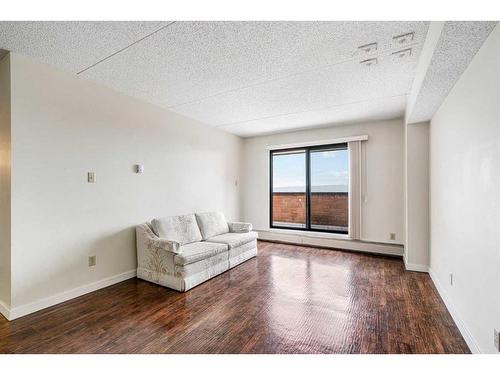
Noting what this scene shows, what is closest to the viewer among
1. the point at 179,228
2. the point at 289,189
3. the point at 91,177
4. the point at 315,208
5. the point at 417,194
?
the point at 91,177

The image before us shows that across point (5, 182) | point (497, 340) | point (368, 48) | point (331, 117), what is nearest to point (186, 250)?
point (5, 182)

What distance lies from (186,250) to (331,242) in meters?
3.00

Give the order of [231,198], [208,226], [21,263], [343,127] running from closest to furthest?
[21,263] < [208,226] < [343,127] < [231,198]

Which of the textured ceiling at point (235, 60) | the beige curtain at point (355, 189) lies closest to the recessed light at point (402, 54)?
the textured ceiling at point (235, 60)

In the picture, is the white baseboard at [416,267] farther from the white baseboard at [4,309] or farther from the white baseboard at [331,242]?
the white baseboard at [4,309]

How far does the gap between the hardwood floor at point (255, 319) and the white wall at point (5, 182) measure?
428mm

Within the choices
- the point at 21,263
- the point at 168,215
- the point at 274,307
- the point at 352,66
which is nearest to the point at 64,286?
the point at 21,263

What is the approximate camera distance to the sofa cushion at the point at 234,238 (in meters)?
3.71

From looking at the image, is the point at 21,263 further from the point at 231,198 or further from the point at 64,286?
the point at 231,198

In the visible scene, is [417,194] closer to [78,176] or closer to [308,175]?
[308,175]

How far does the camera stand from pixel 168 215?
3.83 meters

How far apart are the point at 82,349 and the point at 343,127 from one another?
494 cm

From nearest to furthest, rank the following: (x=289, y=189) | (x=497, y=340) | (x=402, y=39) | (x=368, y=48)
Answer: (x=497, y=340), (x=402, y=39), (x=368, y=48), (x=289, y=189)

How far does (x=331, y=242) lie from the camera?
4.76m
